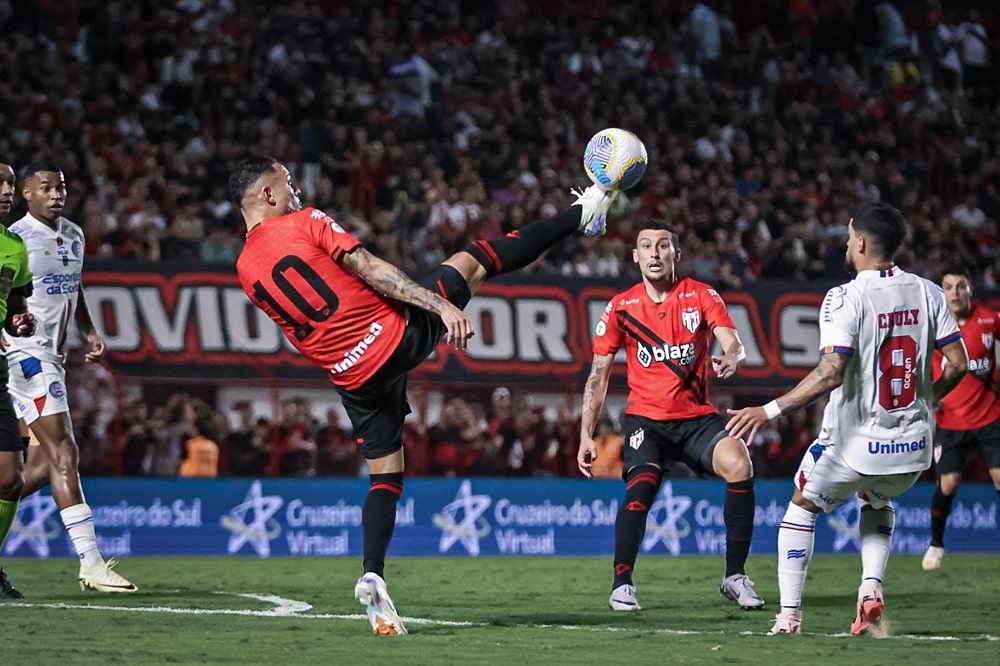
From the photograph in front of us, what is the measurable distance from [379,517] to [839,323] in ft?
8.31

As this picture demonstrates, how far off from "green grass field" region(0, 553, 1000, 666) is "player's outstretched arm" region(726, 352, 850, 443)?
3.32 ft

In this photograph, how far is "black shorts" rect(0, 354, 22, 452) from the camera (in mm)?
9078

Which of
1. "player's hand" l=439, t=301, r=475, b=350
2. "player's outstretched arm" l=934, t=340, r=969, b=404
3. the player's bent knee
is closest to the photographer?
"player's hand" l=439, t=301, r=475, b=350

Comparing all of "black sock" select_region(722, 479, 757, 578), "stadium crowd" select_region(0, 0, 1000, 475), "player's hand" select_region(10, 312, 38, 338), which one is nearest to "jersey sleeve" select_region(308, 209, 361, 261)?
"player's hand" select_region(10, 312, 38, 338)

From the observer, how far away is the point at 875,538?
25.2 feet

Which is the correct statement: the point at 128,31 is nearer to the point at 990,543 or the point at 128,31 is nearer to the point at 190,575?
the point at 190,575

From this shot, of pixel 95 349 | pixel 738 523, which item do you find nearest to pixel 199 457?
pixel 95 349

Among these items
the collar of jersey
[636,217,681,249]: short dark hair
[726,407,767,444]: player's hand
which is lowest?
[726,407,767,444]: player's hand

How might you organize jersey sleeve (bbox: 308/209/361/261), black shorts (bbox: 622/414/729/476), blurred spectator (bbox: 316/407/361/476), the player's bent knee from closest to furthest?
1. jersey sleeve (bbox: 308/209/361/261)
2. the player's bent knee
3. black shorts (bbox: 622/414/729/476)
4. blurred spectator (bbox: 316/407/361/476)

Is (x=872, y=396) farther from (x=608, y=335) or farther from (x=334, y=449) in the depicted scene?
(x=334, y=449)

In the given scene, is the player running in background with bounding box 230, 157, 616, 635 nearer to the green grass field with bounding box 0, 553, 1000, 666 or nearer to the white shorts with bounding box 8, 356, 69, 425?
the green grass field with bounding box 0, 553, 1000, 666

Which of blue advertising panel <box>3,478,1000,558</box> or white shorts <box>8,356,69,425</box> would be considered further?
blue advertising panel <box>3,478,1000,558</box>

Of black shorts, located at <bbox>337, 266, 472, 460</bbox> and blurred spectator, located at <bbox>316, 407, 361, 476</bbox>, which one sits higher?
black shorts, located at <bbox>337, 266, 472, 460</bbox>

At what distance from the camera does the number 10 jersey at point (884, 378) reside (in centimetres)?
723
